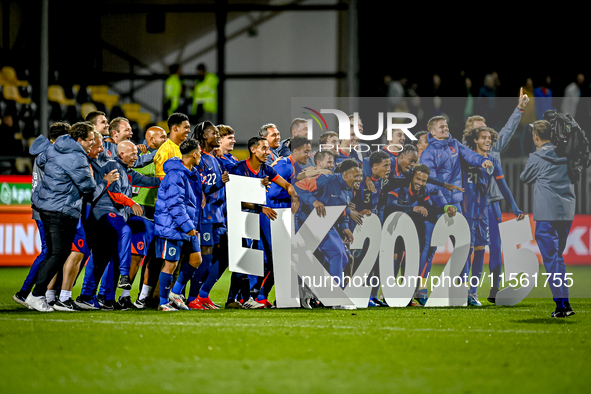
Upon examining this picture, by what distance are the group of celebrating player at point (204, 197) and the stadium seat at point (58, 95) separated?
10022 mm

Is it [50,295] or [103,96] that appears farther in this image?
[103,96]

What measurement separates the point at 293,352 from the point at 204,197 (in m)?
2.89

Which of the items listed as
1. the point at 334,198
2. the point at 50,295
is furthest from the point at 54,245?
the point at 334,198

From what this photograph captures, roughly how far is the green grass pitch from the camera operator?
13.0 inches

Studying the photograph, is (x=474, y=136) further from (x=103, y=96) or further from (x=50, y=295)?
(x=103, y=96)

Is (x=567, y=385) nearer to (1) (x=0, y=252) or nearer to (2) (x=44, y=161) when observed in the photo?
(2) (x=44, y=161)

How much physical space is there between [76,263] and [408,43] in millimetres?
14565

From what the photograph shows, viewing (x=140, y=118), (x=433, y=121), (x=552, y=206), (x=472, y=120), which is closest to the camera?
(x=552, y=206)

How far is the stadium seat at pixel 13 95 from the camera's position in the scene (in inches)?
667

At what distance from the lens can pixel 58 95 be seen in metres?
18.0

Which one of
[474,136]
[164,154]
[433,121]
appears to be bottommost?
[164,154]

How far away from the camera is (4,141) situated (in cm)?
1583

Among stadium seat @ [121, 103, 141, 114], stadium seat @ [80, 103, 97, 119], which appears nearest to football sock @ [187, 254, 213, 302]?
stadium seat @ [80, 103, 97, 119]

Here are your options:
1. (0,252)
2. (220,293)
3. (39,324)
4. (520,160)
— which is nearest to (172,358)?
(39,324)
